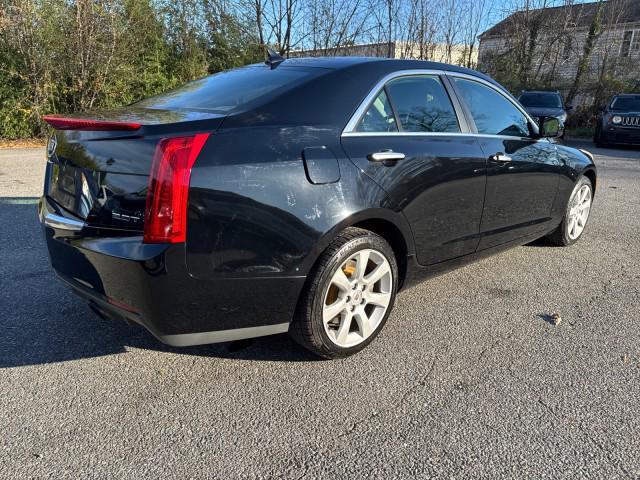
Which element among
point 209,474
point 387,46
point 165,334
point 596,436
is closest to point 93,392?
point 165,334

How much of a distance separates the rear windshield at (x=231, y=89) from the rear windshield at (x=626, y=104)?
1526 centimetres

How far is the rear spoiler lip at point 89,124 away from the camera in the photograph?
2311 mm

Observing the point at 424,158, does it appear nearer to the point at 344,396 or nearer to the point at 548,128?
the point at 344,396

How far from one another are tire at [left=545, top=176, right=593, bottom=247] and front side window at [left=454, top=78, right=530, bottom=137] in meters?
1.13

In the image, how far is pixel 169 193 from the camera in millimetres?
2135

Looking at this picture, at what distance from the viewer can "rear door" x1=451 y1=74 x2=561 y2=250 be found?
3.61 m

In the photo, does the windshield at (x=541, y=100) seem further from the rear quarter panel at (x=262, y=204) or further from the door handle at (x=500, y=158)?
the rear quarter panel at (x=262, y=204)

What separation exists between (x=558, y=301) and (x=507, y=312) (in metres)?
0.50

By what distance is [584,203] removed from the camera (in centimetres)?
515

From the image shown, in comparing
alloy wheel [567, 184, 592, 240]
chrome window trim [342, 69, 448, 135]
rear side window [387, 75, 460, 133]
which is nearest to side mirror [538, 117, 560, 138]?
alloy wheel [567, 184, 592, 240]

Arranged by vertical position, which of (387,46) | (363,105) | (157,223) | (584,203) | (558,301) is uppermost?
(387,46)

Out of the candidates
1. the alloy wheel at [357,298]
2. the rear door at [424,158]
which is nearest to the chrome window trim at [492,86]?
the rear door at [424,158]

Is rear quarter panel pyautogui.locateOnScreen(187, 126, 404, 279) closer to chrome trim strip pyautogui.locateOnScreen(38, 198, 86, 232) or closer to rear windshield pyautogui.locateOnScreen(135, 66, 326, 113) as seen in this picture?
rear windshield pyautogui.locateOnScreen(135, 66, 326, 113)

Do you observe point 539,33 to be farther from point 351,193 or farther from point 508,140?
point 351,193
